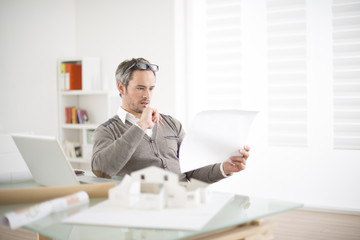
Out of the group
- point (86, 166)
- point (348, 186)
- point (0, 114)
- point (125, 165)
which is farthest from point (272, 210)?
point (86, 166)

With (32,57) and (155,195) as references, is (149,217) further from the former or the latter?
(32,57)

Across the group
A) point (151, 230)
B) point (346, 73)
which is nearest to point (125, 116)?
point (151, 230)

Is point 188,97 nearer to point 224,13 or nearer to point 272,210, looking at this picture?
point 224,13

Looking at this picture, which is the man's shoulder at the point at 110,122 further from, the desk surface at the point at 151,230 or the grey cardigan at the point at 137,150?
the desk surface at the point at 151,230

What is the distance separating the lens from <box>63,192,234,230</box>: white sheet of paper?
1088 millimetres

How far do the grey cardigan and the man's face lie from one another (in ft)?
0.32

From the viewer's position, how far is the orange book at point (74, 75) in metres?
4.58

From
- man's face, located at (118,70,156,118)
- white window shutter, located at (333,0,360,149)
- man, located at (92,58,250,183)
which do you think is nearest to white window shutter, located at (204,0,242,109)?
white window shutter, located at (333,0,360,149)

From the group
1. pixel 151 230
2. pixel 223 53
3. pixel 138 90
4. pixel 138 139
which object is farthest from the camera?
pixel 223 53

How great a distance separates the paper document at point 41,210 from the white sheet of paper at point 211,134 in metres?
0.39

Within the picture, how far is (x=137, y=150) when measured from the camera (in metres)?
2.07

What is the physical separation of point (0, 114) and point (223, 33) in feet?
7.72

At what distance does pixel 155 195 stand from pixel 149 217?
0.29 feet

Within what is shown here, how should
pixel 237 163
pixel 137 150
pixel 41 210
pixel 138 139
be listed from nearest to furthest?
pixel 41 210, pixel 237 163, pixel 138 139, pixel 137 150
